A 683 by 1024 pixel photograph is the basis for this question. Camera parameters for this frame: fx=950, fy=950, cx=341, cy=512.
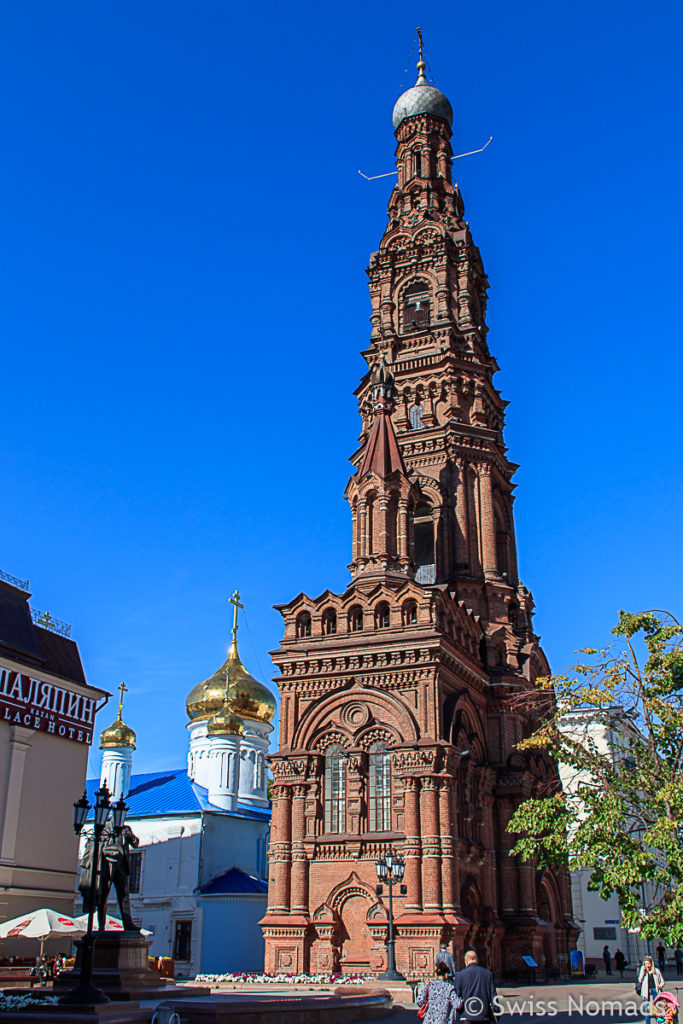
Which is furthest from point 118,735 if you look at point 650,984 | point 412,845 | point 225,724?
point 650,984

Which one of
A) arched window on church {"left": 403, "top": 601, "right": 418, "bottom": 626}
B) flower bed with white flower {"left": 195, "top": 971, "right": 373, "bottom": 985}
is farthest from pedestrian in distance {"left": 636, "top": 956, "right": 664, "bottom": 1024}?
arched window on church {"left": 403, "top": 601, "right": 418, "bottom": 626}

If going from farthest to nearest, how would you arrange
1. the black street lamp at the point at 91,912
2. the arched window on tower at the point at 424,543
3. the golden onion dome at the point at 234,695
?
1. the golden onion dome at the point at 234,695
2. the arched window on tower at the point at 424,543
3. the black street lamp at the point at 91,912

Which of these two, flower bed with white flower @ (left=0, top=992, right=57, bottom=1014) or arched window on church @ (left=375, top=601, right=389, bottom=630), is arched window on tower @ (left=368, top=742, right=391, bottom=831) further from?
flower bed with white flower @ (left=0, top=992, right=57, bottom=1014)

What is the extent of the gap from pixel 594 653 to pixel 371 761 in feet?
36.0

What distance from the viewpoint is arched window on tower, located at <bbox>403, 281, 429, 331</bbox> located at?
44.0 metres

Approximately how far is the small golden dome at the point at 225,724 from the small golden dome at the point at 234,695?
445mm

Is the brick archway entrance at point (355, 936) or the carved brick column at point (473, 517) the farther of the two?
the carved brick column at point (473, 517)

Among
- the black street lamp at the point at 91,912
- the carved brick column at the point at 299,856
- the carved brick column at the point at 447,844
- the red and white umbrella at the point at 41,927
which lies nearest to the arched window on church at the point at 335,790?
the carved brick column at the point at 299,856

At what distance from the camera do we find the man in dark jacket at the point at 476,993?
1014cm

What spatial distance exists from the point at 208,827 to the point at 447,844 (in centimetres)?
1702

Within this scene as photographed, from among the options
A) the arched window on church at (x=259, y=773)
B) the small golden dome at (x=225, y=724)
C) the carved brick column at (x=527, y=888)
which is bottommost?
the carved brick column at (x=527, y=888)

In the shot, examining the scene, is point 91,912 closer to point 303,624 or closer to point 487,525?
point 303,624

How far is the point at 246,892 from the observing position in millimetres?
39125

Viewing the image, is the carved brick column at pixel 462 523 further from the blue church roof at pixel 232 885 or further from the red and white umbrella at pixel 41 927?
the red and white umbrella at pixel 41 927
